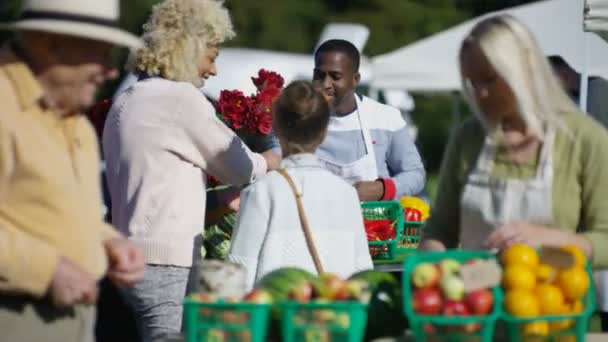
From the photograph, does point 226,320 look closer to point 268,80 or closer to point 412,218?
point 268,80

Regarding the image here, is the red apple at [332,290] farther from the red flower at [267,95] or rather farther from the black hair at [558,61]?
the black hair at [558,61]

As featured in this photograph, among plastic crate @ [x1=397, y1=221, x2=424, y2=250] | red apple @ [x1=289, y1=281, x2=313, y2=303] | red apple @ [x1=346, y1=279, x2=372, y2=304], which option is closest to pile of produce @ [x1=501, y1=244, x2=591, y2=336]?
red apple @ [x1=346, y1=279, x2=372, y2=304]

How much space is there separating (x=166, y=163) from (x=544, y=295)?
2.21m

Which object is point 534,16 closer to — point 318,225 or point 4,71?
point 318,225

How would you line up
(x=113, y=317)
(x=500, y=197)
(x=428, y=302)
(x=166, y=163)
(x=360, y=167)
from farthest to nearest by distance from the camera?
1. (x=360, y=167)
2. (x=113, y=317)
3. (x=166, y=163)
4. (x=500, y=197)
5. (x=428, y=302)

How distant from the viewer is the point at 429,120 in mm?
34844

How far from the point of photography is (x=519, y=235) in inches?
147

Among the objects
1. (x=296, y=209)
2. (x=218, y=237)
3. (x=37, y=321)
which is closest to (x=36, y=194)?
(x=37, y=321)

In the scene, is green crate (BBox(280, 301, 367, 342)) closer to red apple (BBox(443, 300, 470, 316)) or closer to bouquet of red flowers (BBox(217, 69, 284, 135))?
red apple (BBox(443, 300, 470, 316))

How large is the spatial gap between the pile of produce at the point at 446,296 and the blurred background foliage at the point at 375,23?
28893mm

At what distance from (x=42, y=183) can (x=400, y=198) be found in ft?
11.8

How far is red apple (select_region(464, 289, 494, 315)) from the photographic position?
11.5 ft

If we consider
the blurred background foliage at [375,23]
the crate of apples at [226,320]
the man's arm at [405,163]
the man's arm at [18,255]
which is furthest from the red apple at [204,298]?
the blurred background foliage at [375,23]

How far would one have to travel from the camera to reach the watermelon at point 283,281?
3906 millimetres
